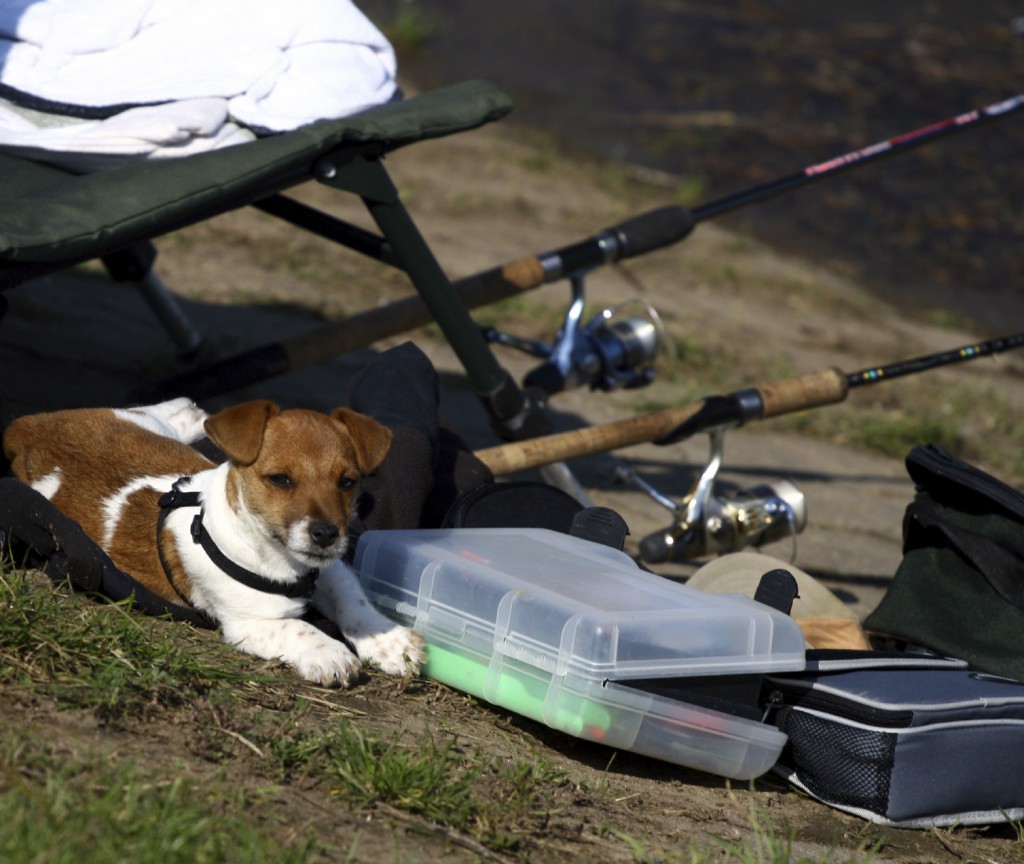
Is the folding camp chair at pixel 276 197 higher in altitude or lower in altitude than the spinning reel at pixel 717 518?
higher

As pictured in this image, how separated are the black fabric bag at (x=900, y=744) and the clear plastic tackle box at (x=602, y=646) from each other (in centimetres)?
12

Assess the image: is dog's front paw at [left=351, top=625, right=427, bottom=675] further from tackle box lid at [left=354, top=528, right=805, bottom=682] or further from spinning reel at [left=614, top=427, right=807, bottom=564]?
spinning reel at [left=614, top=427, right=807, bottom=564]

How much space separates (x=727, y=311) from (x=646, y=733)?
5.38 m

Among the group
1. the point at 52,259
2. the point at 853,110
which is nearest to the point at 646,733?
the point at 52,259

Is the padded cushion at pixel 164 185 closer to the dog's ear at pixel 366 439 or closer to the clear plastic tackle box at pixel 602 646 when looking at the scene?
the dog's ear at pixel 366 439

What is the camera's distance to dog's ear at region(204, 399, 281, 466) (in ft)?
9.72

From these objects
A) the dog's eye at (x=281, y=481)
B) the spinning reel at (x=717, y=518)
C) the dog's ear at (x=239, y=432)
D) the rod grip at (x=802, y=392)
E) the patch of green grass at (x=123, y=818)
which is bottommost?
the spinning reel at (x=717, y=518)

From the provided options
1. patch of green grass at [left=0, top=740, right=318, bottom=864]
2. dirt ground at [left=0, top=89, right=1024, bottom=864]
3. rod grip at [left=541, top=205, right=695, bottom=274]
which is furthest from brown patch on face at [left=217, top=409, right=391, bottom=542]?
rod grip at [left=541, top=205, right=695, bottom=274]

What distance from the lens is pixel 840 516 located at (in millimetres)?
5805

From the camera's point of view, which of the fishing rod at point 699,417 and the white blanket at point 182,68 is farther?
the fishing rod at point 699,417

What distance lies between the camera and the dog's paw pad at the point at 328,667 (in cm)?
300

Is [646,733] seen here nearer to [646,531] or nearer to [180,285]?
[646,531]

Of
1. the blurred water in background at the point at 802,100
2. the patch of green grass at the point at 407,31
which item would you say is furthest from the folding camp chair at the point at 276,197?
the patch of green grass at the point at 407,31

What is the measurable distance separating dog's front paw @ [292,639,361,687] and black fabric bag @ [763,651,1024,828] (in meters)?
1.01
